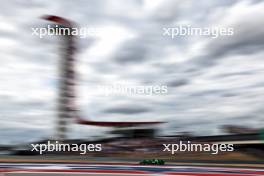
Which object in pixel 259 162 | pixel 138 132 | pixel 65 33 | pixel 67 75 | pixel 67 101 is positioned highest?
pixel 65 33

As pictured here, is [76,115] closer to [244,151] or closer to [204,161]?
[204,161]

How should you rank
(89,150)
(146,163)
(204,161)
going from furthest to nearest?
(89,150) → (204,161) → (146,163)

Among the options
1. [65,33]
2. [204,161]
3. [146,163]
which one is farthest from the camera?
[65,33]

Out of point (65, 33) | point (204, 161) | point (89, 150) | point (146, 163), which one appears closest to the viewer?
point (146, 163)

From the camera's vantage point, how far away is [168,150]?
21594mm

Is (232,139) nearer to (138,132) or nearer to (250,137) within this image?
(250,137)

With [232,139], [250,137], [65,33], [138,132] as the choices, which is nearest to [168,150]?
[138,132]

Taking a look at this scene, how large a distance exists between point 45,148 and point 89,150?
237 cm

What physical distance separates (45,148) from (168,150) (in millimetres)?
6178

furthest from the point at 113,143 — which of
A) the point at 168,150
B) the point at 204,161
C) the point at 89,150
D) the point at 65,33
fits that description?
the point at 65,33

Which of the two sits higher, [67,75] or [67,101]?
[67,75]

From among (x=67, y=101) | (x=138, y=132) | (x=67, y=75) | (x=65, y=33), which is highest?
(x=65, y=33)

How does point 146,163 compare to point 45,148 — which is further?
point 45,148

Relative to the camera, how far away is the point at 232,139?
22.5m
